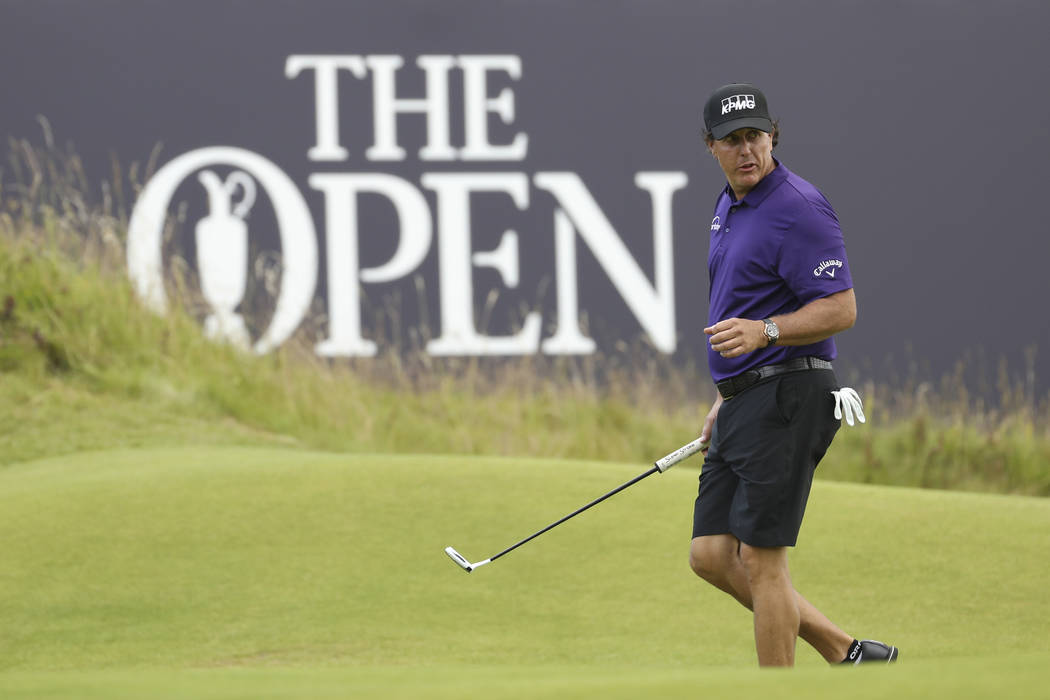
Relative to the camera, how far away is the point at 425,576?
16.0 feet

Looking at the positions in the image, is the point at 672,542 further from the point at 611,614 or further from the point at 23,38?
the point at 23,38

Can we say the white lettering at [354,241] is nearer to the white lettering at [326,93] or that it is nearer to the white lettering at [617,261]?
the white lettering at [326,93]

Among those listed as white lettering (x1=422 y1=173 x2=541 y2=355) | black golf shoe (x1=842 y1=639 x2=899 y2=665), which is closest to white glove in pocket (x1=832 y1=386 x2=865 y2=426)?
black golf shoe (x1=842 y1=639 x2=899 y2=665)

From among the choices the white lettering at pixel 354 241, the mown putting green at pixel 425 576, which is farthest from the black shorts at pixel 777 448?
the white lettering at pixel 354 241

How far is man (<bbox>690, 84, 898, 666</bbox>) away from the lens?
2.93 meters

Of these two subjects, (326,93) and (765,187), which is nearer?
(765,187)

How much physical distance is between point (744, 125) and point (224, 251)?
6.16 m

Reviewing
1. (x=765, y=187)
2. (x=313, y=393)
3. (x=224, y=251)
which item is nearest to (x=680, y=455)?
(x=765, y=187)

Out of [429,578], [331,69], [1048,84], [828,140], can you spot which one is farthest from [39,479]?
[1048,84]

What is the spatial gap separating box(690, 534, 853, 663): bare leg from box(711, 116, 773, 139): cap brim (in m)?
0.88

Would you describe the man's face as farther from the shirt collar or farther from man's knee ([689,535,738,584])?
man's knee ([689,535,738,584])

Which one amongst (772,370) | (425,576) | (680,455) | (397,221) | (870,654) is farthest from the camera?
(397,221)

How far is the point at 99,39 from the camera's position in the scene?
29.6 ft

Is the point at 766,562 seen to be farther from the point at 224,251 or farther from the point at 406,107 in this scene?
the point at 406,107
